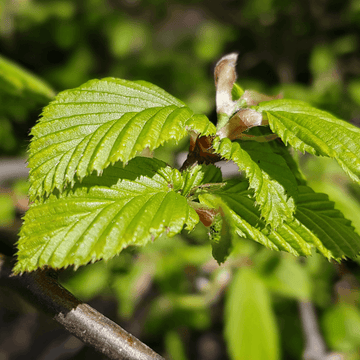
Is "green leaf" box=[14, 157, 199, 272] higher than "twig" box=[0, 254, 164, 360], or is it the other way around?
"green leaf" box=[14, 157, 199, 272]

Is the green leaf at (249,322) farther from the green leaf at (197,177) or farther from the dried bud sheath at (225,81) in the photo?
the dried bud sheath at (225,81)

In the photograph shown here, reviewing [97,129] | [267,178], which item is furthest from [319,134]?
[97,129]

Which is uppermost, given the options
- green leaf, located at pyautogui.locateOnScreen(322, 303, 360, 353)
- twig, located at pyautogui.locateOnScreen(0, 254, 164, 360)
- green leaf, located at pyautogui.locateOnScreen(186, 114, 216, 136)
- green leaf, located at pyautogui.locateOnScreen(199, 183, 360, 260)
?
green leaf, located at pyautogui.locateOnScreen(186, 114, 216, 136)

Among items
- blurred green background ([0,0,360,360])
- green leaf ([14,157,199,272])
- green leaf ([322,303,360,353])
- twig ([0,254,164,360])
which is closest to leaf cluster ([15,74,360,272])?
green leaf ([14,157,199,272])

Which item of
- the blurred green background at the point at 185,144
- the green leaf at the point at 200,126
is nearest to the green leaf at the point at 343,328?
the blurred green background at the point at 185,144

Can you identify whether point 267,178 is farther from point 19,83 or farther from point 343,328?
point 343,328

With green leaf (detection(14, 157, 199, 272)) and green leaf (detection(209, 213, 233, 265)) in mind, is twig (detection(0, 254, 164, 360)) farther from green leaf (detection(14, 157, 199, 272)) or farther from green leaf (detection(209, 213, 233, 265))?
green leaf (detection(209, 213, 233, 265))

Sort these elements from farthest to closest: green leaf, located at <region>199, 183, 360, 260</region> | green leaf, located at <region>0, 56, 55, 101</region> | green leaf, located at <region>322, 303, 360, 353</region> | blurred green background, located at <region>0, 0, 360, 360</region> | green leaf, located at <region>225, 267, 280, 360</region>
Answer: green leaf, located at <region>322, 303, 360, 353</region>
blurred green background, located at <region>0, 0, 360, 360</region>
green leaf, located at <region>225, 267, 280, 360</region>
green leaf, located at <region>0, 56, 55, 101</region>
green leaf, located at <region>199, 183, 360, 260</region>
